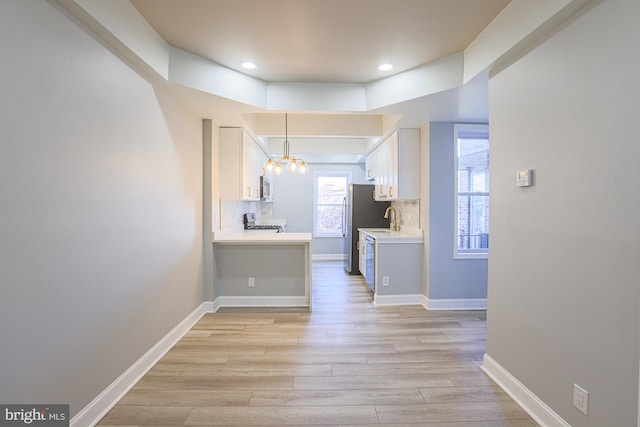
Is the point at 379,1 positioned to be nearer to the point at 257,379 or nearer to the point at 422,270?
the point at 257,379

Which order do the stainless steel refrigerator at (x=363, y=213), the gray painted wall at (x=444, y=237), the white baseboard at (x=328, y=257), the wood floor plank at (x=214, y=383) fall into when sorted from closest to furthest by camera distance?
the wood floor plank at (x=214, y=383)
the gray painted wall at (x=444, y=237)
the stainless steel refrigerator at (x=363, y=213)
the white baseboard at (x=328, y=257)

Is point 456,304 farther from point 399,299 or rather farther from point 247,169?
point 247,169

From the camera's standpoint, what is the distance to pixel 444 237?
12.2 feet

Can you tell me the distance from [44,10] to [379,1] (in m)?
1.85

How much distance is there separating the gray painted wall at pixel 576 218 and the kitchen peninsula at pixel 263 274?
2.32m

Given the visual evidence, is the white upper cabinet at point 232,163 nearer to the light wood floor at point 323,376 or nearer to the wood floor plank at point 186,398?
the light wood floor at point 323,376

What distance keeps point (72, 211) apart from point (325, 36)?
6.84 feet

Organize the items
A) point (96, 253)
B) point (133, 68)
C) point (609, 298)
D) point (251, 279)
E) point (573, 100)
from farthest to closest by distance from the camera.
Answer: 1. point (251, 279)
2. point (133, 68)
3. point (96, 253)
4. point (573, 100)
5. point (609, 298)

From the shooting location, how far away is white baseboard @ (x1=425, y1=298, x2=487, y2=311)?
3703 millimetres

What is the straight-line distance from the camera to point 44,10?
4.67 ft

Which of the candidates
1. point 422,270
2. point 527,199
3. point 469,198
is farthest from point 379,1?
point 422,270

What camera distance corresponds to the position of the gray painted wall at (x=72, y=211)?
1285 millimetres

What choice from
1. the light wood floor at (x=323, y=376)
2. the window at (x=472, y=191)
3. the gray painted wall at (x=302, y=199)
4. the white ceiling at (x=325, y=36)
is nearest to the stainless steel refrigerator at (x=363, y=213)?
the gray painted wall at (x=302, y=199)

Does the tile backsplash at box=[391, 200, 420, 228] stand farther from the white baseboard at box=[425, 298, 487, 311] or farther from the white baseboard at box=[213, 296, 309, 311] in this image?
the white baseboard at box=[213, 296, 309, 311]
